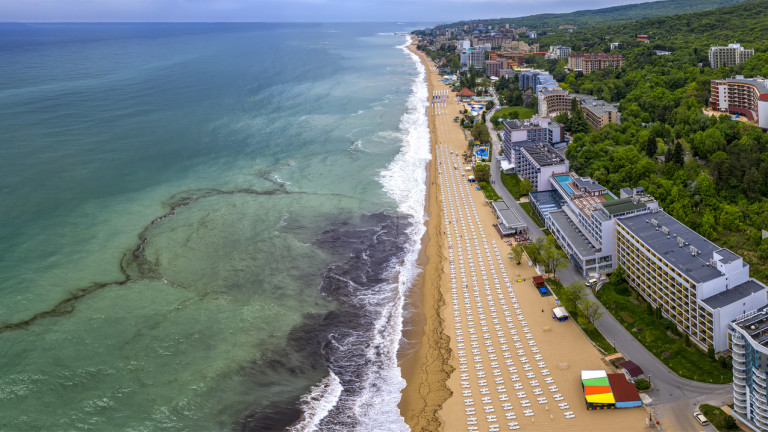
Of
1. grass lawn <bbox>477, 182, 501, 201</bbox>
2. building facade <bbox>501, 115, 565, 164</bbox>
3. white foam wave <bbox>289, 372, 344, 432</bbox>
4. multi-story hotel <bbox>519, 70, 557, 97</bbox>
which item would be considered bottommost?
white foam wave <bbox>289, 372, 344, 432</bbox>

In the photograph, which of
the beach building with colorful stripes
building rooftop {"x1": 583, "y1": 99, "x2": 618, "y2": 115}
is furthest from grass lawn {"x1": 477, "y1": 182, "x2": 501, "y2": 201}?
the beach building with colorful stripes

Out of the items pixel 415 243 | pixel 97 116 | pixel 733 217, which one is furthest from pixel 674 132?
pixel 97 116

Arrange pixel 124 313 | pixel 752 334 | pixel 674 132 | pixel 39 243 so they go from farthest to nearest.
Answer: pixel 674 132 < pixel 39 243 < pixel 124 313 < pixel 752 334

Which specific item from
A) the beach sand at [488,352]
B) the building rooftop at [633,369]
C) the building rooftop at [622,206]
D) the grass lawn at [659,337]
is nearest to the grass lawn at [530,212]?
the beach sand at [488,352]

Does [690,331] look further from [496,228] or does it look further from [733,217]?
[496,228]

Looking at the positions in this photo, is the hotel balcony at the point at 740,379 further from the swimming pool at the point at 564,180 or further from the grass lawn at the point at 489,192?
the grass lawn at the point at 489,192

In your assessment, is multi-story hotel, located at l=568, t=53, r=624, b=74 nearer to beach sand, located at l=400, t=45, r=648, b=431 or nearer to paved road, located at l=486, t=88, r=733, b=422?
beach sand, located at l=400, t=45, r=648, b=431

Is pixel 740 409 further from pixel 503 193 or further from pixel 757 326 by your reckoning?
pixel 503 193
